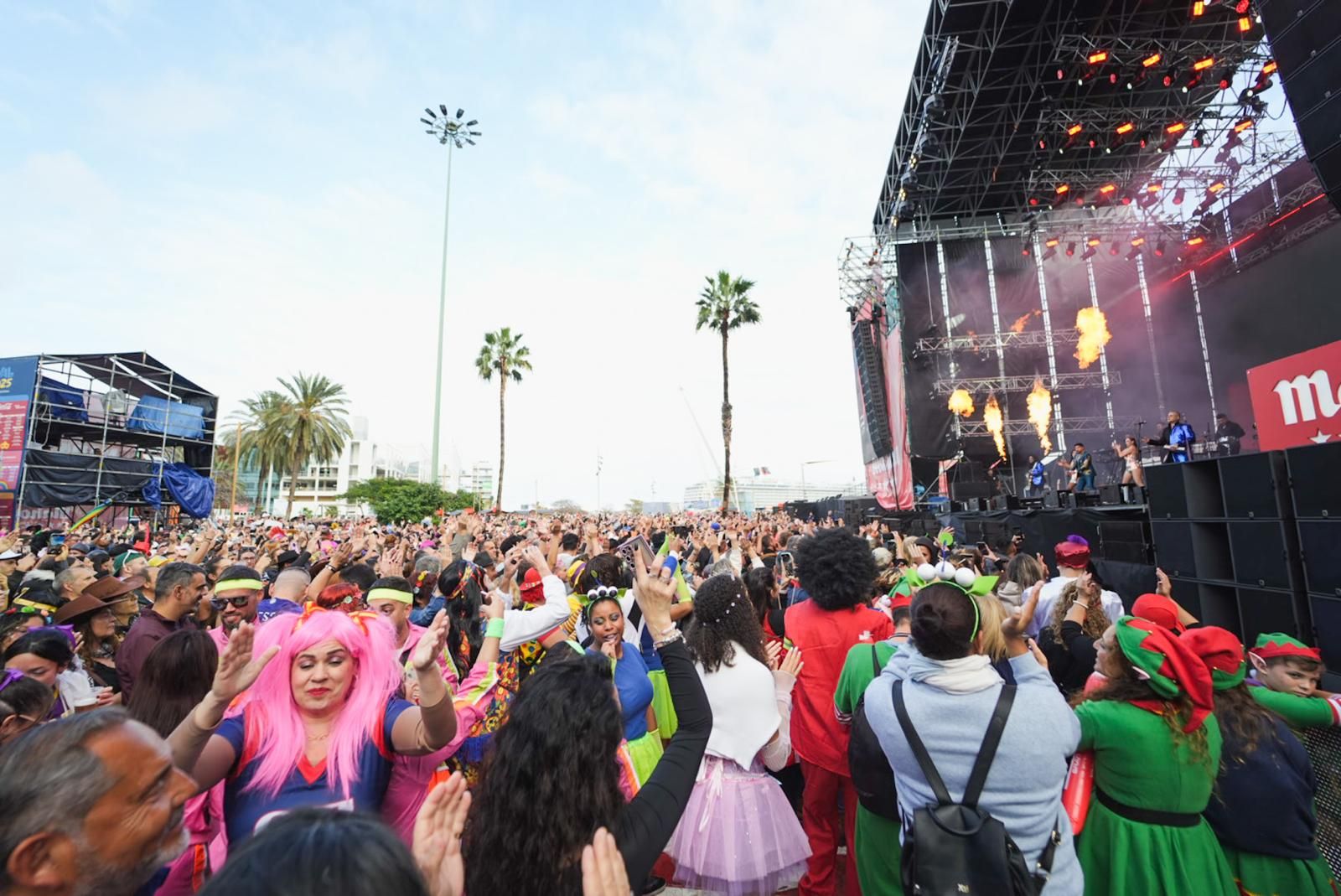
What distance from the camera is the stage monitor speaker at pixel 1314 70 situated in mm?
8414

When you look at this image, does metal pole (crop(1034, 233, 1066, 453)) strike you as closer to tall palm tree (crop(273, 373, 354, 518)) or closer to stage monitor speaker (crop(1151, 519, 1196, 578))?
stage monitor speaker (crop(1151, 519, 1196, 578))

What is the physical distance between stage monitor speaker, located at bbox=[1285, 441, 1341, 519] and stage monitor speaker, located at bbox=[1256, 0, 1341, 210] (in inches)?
283

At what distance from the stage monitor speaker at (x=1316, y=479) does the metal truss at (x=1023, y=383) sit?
1822 cm

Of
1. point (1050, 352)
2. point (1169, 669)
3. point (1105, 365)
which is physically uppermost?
point (1050, 352)

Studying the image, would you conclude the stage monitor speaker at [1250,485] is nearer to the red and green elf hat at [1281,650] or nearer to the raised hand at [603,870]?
the red and green elf hat at [1281,650]

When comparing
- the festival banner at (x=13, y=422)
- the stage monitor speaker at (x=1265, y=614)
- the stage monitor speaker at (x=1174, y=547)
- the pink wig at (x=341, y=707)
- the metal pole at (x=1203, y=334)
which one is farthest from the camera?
the metal pole at (x=1203, y=334)

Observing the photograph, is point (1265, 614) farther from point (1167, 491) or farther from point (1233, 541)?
point (1167, 491)

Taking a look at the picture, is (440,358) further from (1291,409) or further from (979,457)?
(1291,409)

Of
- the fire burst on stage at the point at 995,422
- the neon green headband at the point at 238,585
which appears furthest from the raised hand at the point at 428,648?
the fire burst on stage at the point at 995,422

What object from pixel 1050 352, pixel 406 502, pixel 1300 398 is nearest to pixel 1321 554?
pixel 1300 398

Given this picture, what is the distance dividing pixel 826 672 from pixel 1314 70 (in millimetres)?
12501

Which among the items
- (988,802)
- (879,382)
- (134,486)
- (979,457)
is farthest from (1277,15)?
(134,486)

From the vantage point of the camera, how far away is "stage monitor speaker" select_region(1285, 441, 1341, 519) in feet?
15.9

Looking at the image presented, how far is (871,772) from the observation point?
2680 millimetres
